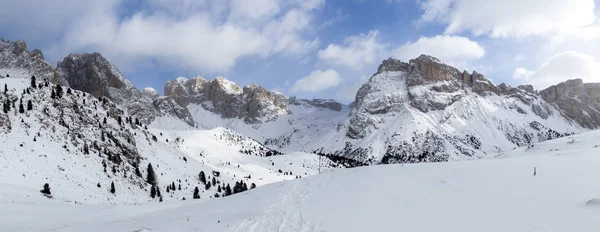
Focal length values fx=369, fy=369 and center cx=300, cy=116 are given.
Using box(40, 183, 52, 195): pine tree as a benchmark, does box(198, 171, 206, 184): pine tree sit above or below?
above

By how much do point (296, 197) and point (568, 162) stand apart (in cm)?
1903

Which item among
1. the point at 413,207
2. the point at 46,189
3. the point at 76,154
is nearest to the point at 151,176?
the point at 76,154

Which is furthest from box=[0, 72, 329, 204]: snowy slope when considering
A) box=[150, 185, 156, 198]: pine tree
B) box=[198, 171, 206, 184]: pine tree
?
box=[198, 171, 206, 184]: pine tree

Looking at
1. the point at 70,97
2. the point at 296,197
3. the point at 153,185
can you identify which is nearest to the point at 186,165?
the point at 153,185

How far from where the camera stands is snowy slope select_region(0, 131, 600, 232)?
1444 cm

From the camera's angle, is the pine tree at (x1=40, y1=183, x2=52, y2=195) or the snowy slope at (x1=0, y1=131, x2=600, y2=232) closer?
the snowy slope at (x1=0, y1=131, x2=600, y2=232)

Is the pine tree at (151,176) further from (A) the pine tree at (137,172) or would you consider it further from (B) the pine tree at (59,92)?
(B) the pine tree at (59,92)

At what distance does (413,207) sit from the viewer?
1795cm

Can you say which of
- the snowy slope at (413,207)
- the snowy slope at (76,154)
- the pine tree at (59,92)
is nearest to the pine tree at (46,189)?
the snowy slope at (76,154)

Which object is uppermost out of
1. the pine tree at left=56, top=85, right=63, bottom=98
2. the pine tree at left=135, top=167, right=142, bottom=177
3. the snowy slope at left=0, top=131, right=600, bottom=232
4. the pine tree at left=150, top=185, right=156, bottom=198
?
the pine tree at left=56, top=85, right=63, bottom=98

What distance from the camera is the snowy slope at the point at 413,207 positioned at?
47.4ft

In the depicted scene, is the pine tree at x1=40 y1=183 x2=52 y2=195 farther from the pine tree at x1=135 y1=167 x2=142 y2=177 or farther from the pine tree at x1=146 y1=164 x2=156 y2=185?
the pine tree at x1=146 y1=164 x2=156 y2=185

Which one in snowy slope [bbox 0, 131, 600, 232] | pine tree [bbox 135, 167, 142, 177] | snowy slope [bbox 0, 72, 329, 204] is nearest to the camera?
snowy slope [bbox 0, 131, 600, 232]

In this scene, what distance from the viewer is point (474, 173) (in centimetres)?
2498
